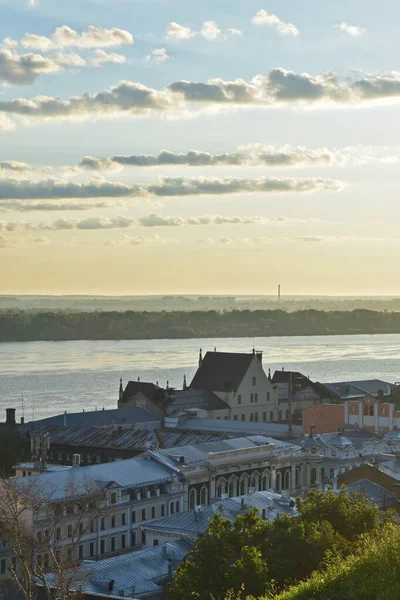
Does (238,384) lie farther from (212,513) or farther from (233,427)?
(212,513)

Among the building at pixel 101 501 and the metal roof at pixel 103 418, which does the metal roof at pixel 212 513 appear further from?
the metal roof at pixel 103 418

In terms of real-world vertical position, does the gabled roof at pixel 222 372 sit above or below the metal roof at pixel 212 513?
above

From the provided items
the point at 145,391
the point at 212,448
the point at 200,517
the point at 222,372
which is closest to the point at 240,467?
the point at 212,448

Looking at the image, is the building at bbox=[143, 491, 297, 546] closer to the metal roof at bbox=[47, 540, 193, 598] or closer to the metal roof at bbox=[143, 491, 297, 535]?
the metal roof at bbox=[143, 491, 297, 535]

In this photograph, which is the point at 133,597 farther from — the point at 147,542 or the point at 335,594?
the point at 335,594

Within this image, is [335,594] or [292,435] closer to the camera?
[335,594]

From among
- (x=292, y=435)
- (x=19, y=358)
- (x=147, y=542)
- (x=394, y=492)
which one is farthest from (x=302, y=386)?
(x=19, y=358)

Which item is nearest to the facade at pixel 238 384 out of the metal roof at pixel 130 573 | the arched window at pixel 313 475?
the arched window at pixel 313 475
